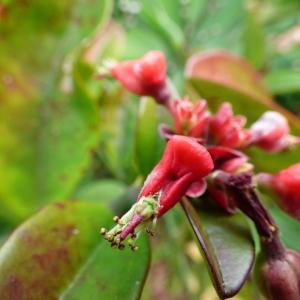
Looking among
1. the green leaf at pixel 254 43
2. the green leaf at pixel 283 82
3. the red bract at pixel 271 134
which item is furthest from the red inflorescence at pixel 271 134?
the green leaf at pixel 254 43

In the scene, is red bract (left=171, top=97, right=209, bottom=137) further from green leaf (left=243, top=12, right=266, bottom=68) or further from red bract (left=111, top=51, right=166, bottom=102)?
green leaf (left=243, top=12, right=266, bottom=68)

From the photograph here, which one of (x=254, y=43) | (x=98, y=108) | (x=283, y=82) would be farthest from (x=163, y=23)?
(x=98, y=108)

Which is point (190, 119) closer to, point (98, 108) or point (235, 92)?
point (235, 92)

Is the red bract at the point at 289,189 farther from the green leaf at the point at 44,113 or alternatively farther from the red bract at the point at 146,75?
the green leaf at the point at 44,113

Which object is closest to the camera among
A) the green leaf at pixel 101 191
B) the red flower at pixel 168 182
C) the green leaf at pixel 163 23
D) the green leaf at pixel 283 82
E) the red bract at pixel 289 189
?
the red flower at pixel 168 182

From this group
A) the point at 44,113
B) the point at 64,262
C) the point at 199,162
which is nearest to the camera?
the point at 199,162

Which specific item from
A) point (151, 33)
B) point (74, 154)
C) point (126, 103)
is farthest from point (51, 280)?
point (151, 33)

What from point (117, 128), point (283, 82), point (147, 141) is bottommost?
point (283, 82)
